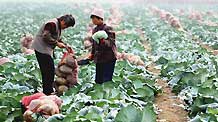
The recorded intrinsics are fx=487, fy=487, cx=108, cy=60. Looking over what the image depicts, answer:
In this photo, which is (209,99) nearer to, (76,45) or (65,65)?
(65,65)

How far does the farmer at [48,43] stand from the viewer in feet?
26.1

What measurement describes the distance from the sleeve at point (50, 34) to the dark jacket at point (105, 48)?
747 millimetres

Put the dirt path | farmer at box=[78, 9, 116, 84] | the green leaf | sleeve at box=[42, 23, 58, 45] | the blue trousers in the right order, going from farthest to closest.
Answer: the blue trousers < farmer at box=[78, 9, 116, 84] < sleeve at box=[42, 23, 58, 45] < the dirt path < the green leaf

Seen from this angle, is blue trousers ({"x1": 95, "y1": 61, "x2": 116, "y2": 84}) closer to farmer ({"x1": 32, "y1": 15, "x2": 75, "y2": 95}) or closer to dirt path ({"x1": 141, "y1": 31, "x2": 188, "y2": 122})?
farmer ({"x1": 32, "y1": 15, "x2": 75, "y2": 95})

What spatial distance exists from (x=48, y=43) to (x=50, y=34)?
0.19 metres

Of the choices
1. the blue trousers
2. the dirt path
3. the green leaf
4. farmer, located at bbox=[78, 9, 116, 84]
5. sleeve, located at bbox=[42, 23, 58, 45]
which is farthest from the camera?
the blue trousers

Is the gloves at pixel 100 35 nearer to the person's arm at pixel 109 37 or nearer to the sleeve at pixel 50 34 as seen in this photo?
the person's arm at pixel 109 37

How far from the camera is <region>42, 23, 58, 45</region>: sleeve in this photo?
26.0ft

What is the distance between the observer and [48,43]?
8.09 metres

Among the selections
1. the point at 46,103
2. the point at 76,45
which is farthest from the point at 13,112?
the point at 76,45

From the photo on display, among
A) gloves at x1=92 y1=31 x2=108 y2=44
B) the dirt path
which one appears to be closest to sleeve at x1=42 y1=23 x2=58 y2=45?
gloves at x1=92 y1=31 x2=108 y2=44

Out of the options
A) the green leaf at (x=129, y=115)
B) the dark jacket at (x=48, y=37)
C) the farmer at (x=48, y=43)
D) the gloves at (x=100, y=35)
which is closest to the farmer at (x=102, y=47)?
the gloves at (x=100, y=35)

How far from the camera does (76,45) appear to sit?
1588cm

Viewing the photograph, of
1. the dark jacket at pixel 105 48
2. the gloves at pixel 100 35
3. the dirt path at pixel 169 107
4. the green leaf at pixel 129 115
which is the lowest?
the dirt path at pixel 169 107
